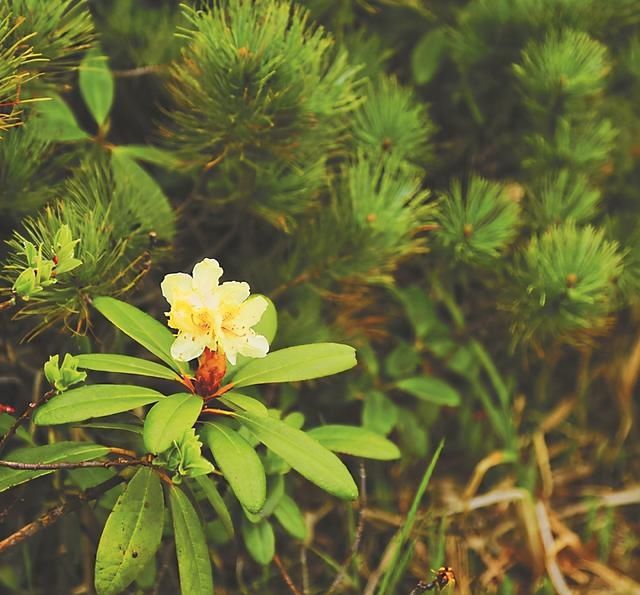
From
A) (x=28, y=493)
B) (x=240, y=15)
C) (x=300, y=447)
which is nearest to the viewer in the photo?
(x=300, y=447)

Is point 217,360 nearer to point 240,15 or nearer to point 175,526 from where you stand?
point 175,526

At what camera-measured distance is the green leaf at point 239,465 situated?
84cm

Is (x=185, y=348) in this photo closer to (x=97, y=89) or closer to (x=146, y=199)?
(x=146, y=199)

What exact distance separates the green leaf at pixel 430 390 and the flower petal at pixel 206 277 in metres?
0.53

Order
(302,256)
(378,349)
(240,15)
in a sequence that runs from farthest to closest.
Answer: (378,349), (302,256), (240,15)

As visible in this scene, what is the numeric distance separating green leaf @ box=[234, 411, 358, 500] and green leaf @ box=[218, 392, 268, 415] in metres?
0.01

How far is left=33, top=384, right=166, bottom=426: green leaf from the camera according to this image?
0.86m

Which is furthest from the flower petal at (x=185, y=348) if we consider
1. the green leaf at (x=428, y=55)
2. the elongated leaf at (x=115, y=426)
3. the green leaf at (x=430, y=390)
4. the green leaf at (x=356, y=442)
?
the green leaf at (x=428, y=55)

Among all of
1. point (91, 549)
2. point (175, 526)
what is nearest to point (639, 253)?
point (175, 526)

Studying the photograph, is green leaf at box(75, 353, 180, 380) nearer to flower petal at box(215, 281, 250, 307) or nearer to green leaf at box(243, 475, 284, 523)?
flower petal at box(215, 281, 250, 307)

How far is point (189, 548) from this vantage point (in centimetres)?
92

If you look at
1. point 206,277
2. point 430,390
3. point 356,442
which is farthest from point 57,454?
point 430,390

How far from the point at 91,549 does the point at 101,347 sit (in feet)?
1.00

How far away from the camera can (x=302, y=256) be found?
4.08 ft
